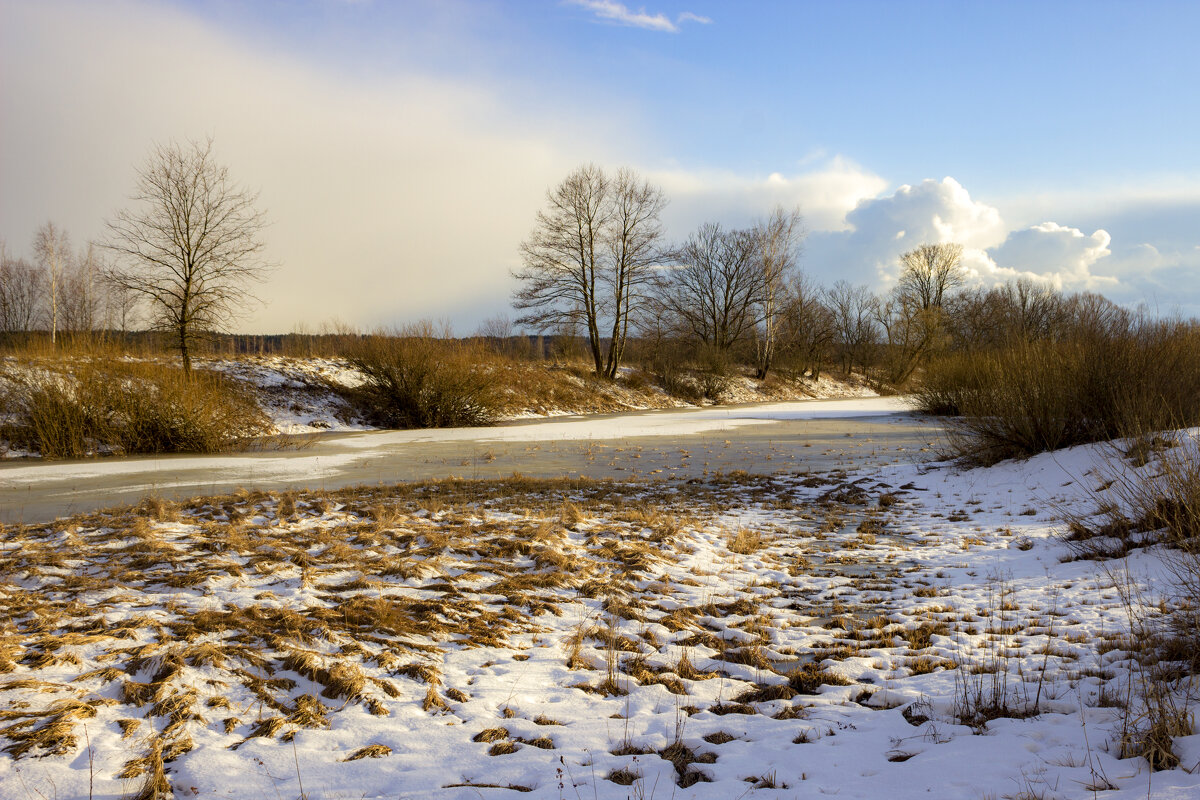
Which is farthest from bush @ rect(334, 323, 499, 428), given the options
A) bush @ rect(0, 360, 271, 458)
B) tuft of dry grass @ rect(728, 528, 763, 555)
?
tuft of dry grass @ rect(728, 528, 763, 555)

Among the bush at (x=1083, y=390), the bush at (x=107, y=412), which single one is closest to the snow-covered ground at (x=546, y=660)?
the bush at (x=1083, y=390)

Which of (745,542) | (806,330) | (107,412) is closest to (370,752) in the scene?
(745,542)

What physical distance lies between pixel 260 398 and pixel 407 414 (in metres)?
5.10

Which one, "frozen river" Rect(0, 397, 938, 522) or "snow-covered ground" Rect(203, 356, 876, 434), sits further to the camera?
"snow-covered ground" Rect(203, 356, 876, 434)

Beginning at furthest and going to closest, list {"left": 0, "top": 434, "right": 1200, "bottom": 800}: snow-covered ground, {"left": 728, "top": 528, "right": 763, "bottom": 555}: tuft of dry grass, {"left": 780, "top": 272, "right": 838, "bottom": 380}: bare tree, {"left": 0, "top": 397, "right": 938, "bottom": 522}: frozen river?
1. {"left": 780, "top": 272, "right": 838, "bottom": 380}: bare tree
2. {"left": 0, "top": 397, "right": 938, "bottom": 522}: frozen river
3. {"left": 728, "top": 528, "right": 763, "bottom": 555}: tuft of dry grass
4. {"left": 0, "top": 434, "right": 1200, "bottom": 800}: snow-covered ground

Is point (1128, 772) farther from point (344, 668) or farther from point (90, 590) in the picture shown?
point (90, 590)

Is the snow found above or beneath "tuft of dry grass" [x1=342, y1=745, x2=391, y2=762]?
above

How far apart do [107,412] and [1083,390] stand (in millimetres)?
20570

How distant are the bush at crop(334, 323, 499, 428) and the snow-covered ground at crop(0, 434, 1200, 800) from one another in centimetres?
1689

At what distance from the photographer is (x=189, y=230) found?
22594 millimetres

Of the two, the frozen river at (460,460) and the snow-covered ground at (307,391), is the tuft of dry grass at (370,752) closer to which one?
the frozen river at (460,460)

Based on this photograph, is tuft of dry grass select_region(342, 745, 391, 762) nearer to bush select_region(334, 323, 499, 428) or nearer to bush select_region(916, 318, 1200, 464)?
bush select_region(916, 318, 1200, 464)

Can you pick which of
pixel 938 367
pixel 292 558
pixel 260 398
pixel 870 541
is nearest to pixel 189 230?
pixel 260 398

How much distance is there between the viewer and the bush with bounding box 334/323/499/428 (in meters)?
24.7
